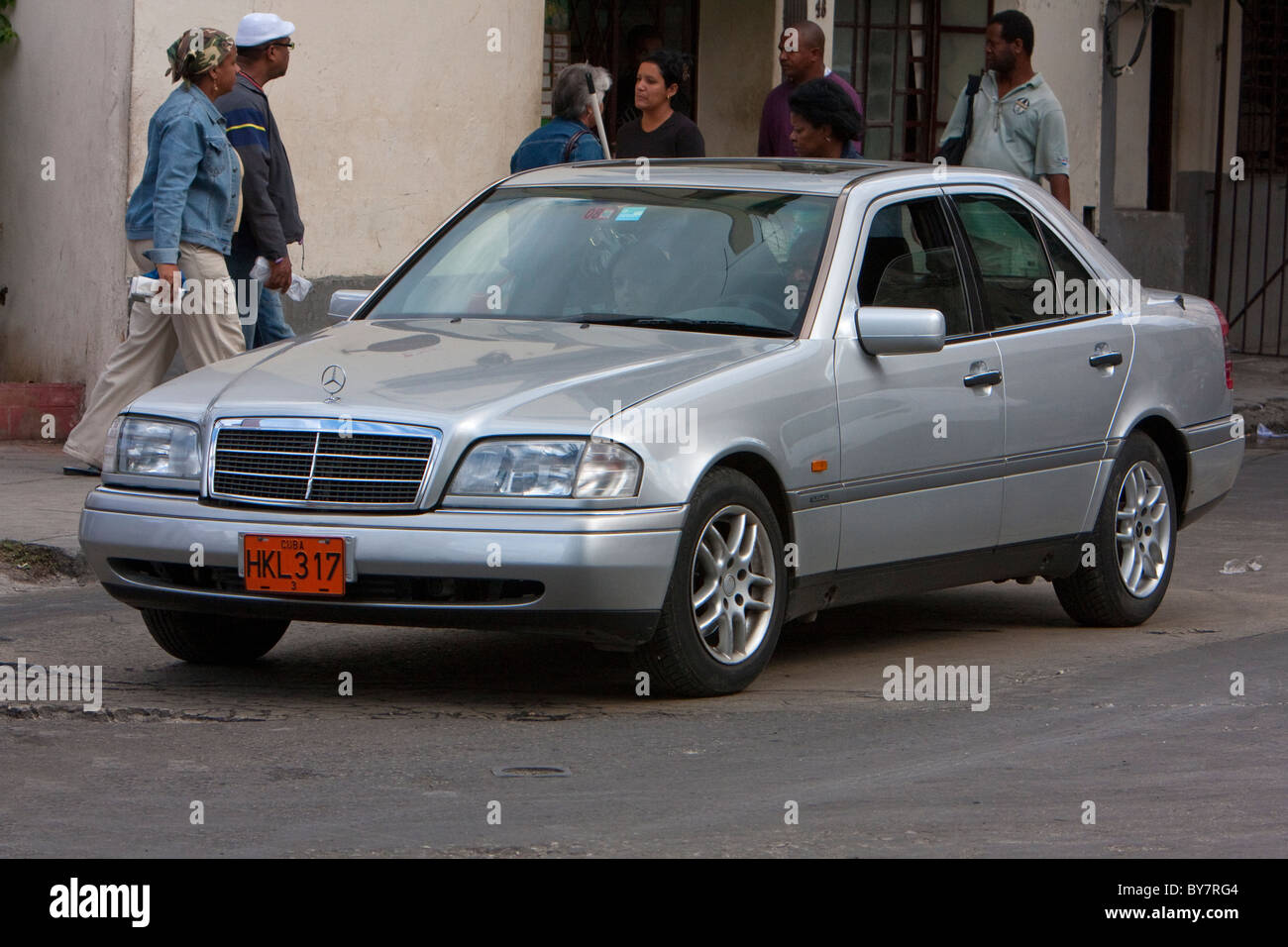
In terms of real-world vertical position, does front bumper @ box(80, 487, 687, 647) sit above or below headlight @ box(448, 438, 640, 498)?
below

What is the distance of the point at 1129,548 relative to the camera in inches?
328

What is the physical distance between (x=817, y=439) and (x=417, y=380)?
3.95ft

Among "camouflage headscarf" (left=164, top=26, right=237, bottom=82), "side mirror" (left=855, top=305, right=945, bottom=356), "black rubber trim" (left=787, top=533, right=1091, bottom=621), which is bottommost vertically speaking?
"black rubber trim" (left=787, top=533, right=1091, bottom=621)

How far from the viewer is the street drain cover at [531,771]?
18.7ft

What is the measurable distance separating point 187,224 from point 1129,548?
4.37 meters

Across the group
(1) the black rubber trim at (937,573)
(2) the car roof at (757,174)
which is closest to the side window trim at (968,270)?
(2) the car roof at (757,174)

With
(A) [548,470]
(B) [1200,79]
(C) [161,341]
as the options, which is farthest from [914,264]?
(B) [1200,79]

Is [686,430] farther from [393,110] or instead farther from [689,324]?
[393,110]

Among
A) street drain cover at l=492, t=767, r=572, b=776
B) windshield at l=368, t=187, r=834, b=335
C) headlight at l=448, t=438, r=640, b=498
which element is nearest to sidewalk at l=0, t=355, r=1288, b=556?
windshield at l=368, t=187, r=834, b=335

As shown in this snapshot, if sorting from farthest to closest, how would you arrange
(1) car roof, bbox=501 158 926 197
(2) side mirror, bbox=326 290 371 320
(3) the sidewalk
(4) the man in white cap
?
(4) the man in white cap → (3) the sidewalk → (2) side mirror, bbox=326 290 371 320 → (1) car roof, bbox=501 158 926 197

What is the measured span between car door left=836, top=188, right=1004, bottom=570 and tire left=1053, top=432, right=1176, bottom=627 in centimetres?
74

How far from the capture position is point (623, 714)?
254 inches

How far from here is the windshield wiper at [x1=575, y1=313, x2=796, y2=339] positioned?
7.00 meters

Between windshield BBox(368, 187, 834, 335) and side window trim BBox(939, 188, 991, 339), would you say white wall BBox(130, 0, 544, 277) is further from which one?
side window trim BBox(939, 188, 991, 339)
